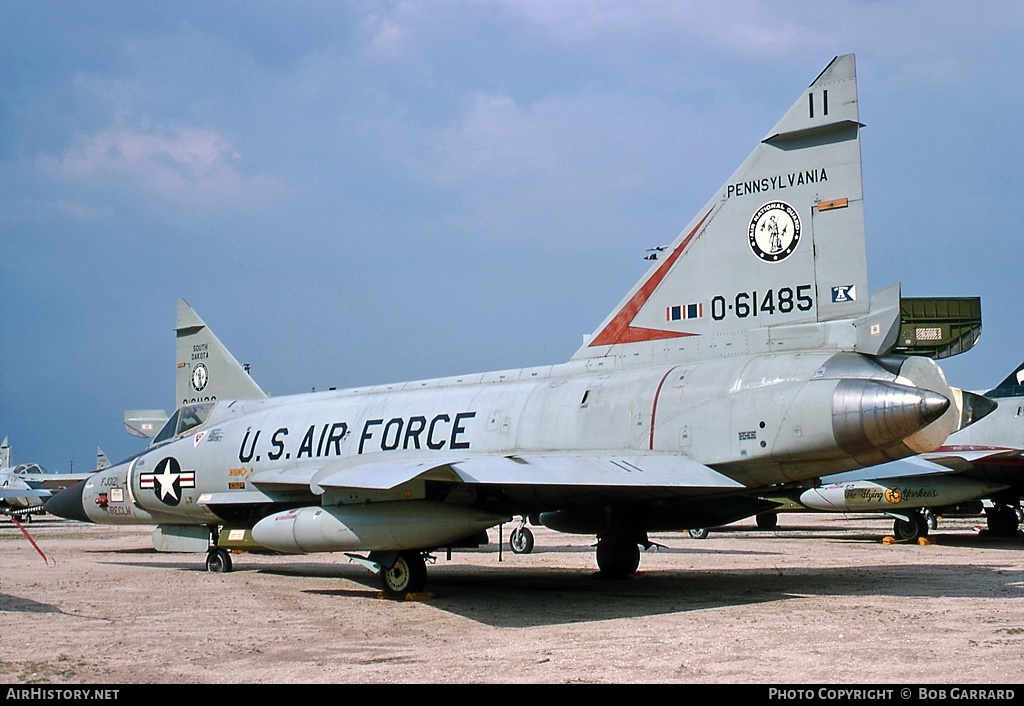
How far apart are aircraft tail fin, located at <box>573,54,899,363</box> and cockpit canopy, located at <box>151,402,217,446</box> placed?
8683 mm

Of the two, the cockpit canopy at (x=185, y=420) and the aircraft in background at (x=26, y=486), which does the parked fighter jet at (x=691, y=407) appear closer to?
the cockpit canopy at (x=185, y=420)

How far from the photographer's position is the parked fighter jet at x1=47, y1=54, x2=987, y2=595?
950 centimetres

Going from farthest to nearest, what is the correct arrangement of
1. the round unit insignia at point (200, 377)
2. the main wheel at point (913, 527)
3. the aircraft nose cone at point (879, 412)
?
the main wheel at point (913, 527), the round unit insignia at point (200, 377), the aircraft nose cone at point (879, 412)

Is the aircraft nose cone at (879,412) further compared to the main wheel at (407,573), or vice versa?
the main wheel at (407,573)

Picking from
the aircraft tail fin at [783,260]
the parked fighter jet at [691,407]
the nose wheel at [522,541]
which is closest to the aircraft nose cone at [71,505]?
the parked fighter jet at [691,407]

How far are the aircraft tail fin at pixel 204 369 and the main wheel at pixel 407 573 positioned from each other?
6.46 metres

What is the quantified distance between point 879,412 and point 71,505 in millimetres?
13858

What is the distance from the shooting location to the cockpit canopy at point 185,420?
663 inches

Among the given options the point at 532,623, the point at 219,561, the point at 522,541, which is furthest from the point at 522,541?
the point at 532,623

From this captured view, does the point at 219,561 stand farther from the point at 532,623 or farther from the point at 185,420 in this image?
the point at 532,623

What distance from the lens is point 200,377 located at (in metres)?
18.1
